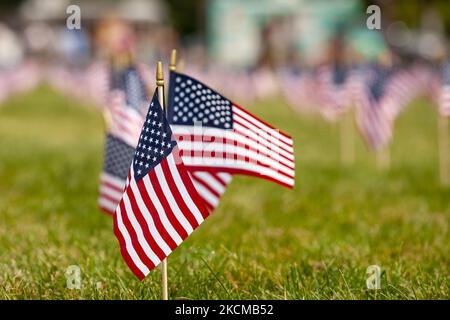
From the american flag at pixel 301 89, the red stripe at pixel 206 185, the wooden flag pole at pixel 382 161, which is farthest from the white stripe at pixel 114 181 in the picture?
the american flag at pixel 301 89

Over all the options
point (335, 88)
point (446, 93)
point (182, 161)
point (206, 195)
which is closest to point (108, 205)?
point (206, 195)

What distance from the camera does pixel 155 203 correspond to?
4.18 meters

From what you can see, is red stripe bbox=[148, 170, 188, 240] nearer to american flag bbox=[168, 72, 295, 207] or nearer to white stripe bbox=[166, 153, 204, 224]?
white stripe bbox=[166, 153, 204, 224]

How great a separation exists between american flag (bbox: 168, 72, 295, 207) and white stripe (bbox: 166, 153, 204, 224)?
0.37 metres

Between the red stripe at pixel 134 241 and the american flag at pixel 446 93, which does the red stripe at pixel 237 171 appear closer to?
the red stripe at pixel 134 241

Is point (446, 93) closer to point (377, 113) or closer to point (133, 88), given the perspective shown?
point (377, 113)

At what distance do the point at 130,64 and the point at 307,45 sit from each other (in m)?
54.1

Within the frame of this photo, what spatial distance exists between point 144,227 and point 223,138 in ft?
2.29

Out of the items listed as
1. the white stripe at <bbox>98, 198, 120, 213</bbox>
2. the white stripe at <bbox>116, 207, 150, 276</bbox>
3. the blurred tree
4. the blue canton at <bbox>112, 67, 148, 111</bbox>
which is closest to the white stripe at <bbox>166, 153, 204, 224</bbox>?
the white stripe at <bbox>116, 207, 150, 276</bbox>

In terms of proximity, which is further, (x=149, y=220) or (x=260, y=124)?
(x=260, y=124)
